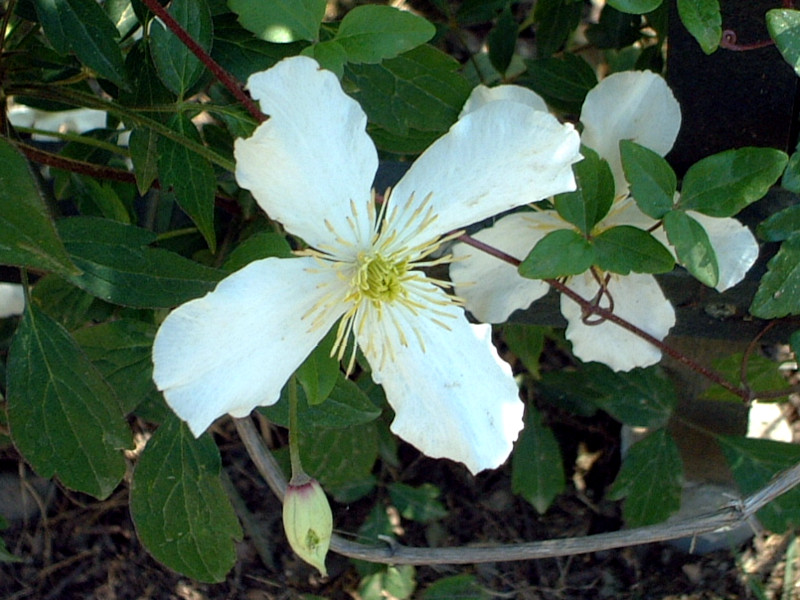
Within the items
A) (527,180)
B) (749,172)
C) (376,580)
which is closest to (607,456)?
(376,580)

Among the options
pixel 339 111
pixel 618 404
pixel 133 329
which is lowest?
pixel 618 404

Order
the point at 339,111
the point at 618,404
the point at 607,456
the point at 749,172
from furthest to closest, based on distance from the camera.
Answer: the point at 607,456
the point at 618,404
the point at 749,172
the point at 339,111

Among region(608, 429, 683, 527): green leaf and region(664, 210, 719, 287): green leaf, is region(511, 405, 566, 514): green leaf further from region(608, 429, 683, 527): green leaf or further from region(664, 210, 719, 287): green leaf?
region(664, 210, 719, 287): green leaf

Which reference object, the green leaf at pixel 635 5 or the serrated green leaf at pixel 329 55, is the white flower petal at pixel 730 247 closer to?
the green leaf at pixel 635 5

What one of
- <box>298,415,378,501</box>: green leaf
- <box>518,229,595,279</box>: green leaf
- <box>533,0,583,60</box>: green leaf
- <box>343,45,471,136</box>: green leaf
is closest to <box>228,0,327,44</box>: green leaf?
<box>343,45,471,136</box>: green leaf

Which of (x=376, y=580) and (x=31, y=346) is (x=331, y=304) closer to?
(x=31, y=346)

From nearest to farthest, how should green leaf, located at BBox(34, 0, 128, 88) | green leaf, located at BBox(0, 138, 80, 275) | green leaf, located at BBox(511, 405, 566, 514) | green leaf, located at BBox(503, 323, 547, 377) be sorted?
green leaf, located at BBox(0, 138, 80, 275)
green leaf, located at BBox(34, 0, 128, 88)
green leaf, located at BBox(503, 323, 547, 377)
green leaf, located at BBox(511, 405, 566, 514)

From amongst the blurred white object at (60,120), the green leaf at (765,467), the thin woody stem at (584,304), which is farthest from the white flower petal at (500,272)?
the blurred white object at (60,120)
